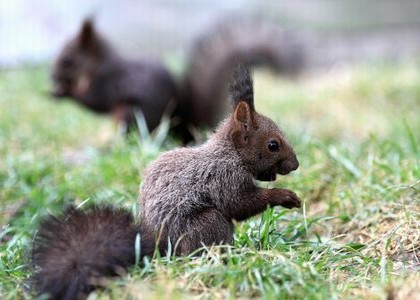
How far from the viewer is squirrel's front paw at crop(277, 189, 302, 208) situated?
3.53 m

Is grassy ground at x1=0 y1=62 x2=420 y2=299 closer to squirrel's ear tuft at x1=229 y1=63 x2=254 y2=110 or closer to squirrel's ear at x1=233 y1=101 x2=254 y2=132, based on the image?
squirrel's ear at x1=233 y1=101 x2=254 y2=132

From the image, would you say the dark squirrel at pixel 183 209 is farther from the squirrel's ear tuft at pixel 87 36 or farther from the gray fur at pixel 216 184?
the squirrel's ear tuft at pixel 87 36

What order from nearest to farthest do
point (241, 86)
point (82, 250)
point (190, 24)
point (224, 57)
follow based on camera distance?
1. point (82, 250)
2. point (241, 86)
3. point (224, 57)
4. point (190, 24)

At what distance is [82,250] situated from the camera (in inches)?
112

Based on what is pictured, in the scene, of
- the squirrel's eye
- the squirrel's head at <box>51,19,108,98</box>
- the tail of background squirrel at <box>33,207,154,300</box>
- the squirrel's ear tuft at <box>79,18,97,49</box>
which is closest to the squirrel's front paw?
the squirrel's eye

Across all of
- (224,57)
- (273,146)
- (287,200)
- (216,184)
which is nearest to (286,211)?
(287,200)

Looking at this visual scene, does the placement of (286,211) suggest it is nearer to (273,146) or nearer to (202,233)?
(273,146)

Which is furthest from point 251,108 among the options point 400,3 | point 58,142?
point 400,3

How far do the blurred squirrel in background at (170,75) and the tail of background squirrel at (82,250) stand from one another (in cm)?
376

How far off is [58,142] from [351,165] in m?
3.50

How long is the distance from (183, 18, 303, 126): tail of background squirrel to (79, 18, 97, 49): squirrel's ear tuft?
133 cm

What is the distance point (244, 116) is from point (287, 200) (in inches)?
18.9

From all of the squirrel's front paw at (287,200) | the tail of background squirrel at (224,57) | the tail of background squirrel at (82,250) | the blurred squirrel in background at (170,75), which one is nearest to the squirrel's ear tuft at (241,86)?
the squirrel's front paw at (287,200)

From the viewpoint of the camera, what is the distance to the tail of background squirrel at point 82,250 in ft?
9.05
